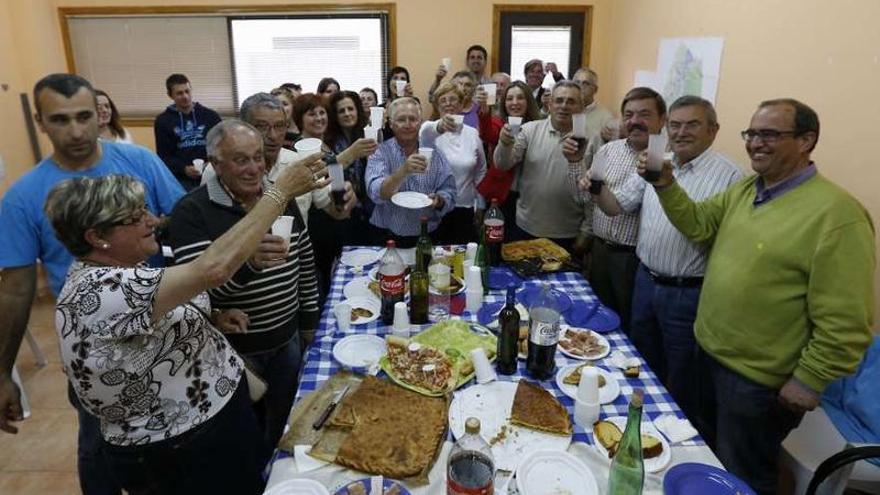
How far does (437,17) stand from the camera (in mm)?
5582

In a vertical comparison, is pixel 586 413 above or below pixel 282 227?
below

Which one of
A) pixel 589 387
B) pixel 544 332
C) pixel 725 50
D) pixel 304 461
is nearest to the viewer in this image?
pixel 304 461

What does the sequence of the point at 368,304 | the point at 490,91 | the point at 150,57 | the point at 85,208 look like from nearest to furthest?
the point at 85,208 → the point at 368,304 → the point at 490,91 → the point at 150,57

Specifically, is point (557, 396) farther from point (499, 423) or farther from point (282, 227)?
point (282, 227)

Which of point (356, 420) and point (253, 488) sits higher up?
point (356, 420)

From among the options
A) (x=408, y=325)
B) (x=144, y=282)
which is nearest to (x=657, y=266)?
(x=408, y=325)

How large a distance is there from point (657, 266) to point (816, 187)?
76cm

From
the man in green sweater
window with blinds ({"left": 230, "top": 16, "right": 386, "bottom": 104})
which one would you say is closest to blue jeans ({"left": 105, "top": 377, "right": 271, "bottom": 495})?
the man in green sweater

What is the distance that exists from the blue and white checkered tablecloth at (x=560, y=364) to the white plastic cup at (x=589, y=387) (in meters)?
0.10

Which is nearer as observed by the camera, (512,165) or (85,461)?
(85,461)

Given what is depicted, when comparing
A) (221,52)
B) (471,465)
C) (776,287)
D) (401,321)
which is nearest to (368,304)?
(401,321)

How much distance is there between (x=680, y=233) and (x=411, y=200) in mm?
1366

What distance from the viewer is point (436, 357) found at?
1.79 meters

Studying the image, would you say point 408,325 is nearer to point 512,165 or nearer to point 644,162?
point 644,162
